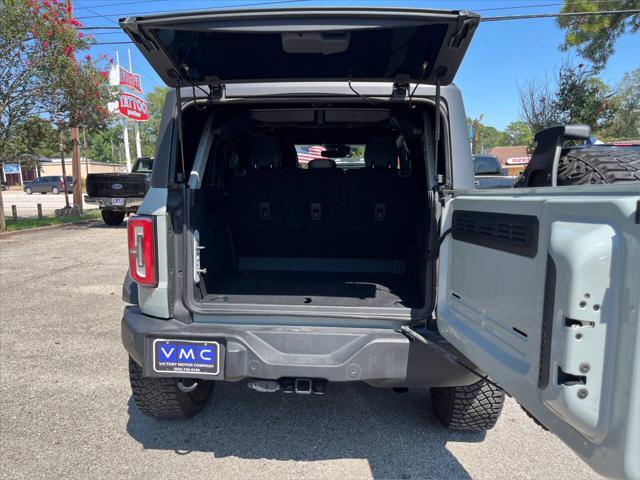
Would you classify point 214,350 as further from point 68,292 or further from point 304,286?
point 68,292

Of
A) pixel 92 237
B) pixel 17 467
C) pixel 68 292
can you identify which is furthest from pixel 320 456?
pixel 92 237

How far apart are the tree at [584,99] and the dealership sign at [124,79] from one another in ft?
52.4

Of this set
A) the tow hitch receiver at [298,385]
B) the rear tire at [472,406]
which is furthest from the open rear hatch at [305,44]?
the rear tire at [472,406]

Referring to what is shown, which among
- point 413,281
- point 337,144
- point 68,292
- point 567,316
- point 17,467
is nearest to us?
point 567,316

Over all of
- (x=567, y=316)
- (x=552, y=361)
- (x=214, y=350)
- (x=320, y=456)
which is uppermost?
(x=567, y=316)

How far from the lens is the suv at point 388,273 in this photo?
1253mm

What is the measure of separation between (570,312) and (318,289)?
6.81 ft

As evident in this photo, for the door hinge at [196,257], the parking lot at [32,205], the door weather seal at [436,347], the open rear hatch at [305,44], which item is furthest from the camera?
the parking lot at [32,205]

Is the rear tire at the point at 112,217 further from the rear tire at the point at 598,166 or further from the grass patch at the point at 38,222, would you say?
the rear tire at the point at 598,166

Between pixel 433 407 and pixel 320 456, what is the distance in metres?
0.90

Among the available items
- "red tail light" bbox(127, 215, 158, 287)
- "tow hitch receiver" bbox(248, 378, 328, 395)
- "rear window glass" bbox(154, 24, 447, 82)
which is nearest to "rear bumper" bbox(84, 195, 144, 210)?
"red tail light" bbox(127, 215, 158, 287)

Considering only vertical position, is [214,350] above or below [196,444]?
above

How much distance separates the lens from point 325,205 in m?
3.86

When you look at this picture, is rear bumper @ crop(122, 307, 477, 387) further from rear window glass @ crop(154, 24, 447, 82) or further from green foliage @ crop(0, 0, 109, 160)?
green foliage @ crop(0, 0, 109, 160)
